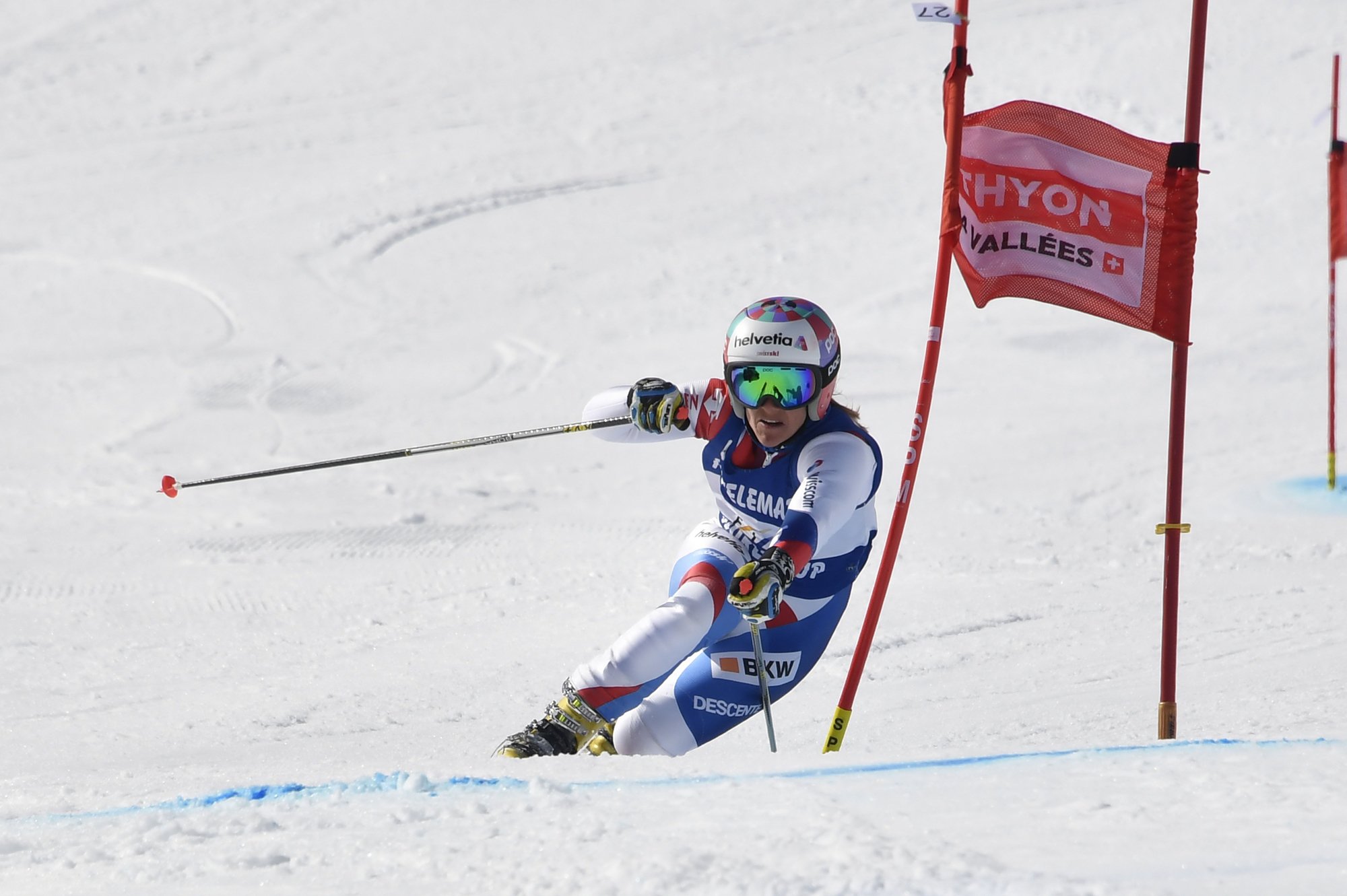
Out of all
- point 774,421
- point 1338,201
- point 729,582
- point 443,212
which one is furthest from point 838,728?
point 443,212

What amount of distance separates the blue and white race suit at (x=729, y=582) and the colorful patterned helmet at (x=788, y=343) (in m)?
0.16

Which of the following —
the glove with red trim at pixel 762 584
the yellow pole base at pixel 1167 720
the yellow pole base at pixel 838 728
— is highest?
the glove with red trim at pixel 762 584

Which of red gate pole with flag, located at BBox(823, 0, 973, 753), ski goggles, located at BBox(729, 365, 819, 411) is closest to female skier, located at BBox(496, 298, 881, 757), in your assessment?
ski goggles, located at BBox(729, 365, 819, 411)

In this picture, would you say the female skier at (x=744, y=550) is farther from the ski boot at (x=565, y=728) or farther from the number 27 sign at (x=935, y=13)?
the number 27 sign at (x=935, y=13)

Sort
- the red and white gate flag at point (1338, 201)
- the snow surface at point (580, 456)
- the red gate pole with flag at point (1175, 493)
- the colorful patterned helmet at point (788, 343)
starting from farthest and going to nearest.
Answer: the red and white gate flag at point (1338, 201), the red gate pole with flag at point (1175, 493), the colorful patterned helmet at point (788, 343), the snow surface at point (580, 456)

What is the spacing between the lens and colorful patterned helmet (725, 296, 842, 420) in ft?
13.6

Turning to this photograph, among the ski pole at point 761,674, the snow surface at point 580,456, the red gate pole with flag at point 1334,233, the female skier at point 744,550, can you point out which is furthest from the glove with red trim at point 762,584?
the red gate pole with flag at point 1334,233

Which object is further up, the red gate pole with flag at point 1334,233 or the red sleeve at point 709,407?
the red gate pole with flag at point 1334,233

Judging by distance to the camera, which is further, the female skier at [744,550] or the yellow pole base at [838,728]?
the yellow pole base at [838,728]

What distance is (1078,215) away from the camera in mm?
4367

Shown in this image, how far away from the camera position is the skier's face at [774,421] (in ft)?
13.8

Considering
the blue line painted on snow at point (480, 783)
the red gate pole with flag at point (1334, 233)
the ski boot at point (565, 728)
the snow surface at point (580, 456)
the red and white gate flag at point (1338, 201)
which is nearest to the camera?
the snow surface at point (580, 456)

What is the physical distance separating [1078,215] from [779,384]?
3.65 feet

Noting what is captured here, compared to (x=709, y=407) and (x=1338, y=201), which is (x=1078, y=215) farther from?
(x=1338, y=201)
